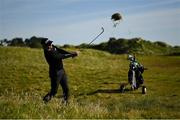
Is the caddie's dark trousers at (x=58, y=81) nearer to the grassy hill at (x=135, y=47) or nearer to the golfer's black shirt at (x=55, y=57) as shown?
the golfer's black shirt at (x=55, y=57)

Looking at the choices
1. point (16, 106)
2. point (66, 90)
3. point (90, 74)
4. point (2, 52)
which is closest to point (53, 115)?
point (16, 106)

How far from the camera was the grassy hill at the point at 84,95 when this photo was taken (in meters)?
11.0

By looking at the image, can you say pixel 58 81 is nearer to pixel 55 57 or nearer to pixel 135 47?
pixel 55 57

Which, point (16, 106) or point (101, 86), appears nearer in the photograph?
point (16, 106)

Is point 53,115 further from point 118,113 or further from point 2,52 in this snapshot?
point 2,52

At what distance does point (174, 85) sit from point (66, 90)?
58.8 ft

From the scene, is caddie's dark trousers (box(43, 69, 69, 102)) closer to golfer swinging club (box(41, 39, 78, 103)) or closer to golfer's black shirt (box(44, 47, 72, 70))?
golfer swinging club (box(41, 39, 78, 103))

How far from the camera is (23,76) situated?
1403 inches

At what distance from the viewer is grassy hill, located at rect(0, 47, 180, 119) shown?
11.0 m

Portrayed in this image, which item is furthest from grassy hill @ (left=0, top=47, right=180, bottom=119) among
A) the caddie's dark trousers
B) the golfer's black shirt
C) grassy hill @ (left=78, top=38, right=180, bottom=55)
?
grassy hill @ (left=78, top=38, right=180, bottom=55)

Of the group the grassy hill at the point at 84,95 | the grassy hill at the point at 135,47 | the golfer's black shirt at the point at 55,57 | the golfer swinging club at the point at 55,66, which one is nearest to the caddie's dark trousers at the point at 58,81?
the golfer swinging club at the point at 55,66

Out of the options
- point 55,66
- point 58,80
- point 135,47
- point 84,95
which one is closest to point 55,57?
point 55,66

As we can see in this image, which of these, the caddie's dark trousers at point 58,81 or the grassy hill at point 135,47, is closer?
the caddie's dark trousers at point 58,81

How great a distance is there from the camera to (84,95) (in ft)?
86.3
